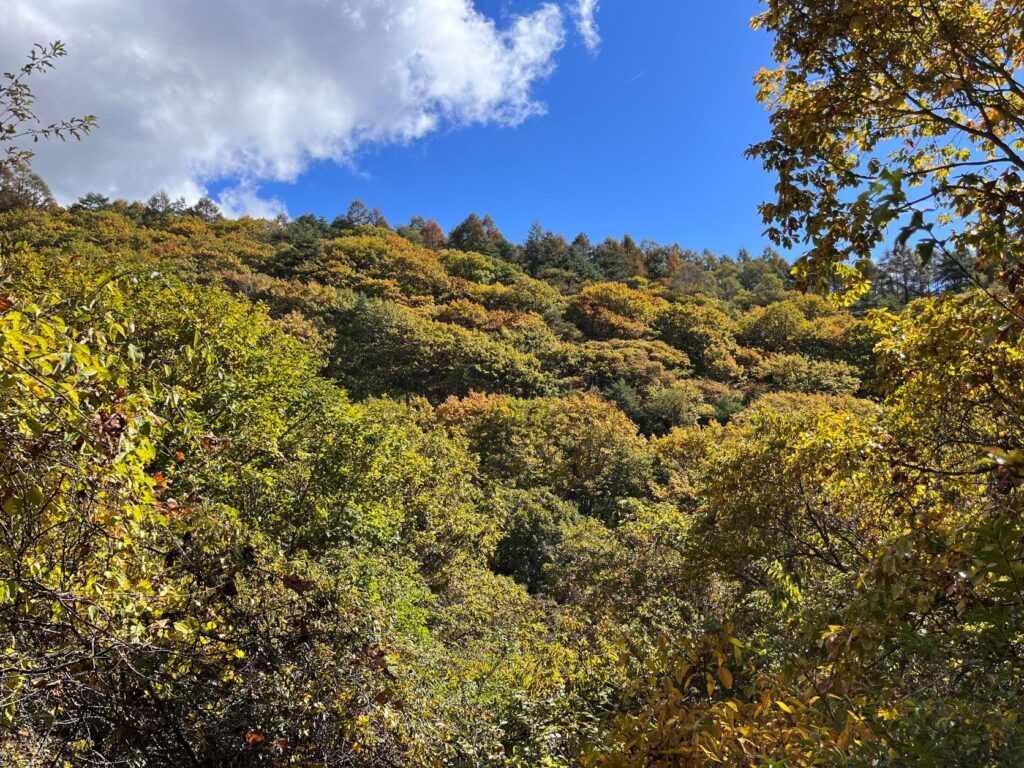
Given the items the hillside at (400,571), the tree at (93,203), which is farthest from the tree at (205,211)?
the hillside at (400,571)

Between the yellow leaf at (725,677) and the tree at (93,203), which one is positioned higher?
the tree at (93,203)

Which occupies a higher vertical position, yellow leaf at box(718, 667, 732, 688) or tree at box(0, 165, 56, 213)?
tree at box(0, 165, 56, 213)

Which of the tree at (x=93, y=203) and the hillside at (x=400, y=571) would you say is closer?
the hillside at (x=400, y=571)

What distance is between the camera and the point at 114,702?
2.95 metres

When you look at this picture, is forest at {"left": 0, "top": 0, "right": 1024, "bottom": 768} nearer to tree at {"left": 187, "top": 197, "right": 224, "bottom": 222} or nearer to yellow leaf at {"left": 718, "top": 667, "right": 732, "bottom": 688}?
yellow leaf at {"left": 718, "top": 667, "right": 732, "bottom": 688}

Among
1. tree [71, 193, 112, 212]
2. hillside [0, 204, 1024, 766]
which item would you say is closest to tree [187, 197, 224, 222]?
tree [71, 193, 112, 212]

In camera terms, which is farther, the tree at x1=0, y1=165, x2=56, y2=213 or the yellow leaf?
the tree at x1=0, y1=165, x2=56, y2=213

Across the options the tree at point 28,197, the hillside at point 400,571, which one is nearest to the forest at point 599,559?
the hillside at point 400,571

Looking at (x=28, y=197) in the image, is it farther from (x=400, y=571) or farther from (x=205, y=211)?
(x=400, y=571)

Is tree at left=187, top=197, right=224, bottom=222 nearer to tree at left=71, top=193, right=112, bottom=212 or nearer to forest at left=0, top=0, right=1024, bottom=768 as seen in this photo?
tree at left=71, top=193, right=112, bottom=212

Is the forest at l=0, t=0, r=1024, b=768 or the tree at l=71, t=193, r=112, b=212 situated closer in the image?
the forest at l=0, t=0, r=1024, b=768

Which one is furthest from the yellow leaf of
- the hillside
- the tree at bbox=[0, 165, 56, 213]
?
the tree at bbox=[0, 165, 56, 213]

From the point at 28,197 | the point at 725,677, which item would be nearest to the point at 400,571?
the point at 725,677

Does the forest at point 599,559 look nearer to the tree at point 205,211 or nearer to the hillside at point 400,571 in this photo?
the hillside at point 400,571
